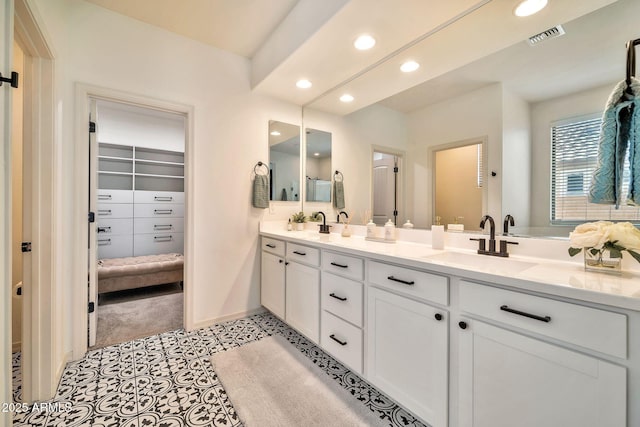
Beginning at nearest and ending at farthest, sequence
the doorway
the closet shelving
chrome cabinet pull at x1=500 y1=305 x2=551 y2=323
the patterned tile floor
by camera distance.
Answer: chrome cabinet pull at x1=500 y1=305 x2=551 y2=323 → the patterned tile floor → the doorway → the closet shelving

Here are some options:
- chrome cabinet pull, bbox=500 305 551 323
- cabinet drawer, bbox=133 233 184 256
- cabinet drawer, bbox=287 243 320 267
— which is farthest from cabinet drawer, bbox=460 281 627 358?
cabinet drawer, bbox=133 233 184 256

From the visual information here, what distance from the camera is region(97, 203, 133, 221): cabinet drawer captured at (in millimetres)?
4184

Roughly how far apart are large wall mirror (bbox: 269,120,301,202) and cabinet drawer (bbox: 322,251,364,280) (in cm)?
133

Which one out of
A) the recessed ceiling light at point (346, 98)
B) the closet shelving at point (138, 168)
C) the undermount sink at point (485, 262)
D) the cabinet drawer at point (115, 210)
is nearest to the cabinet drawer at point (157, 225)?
the cabinet drawer at point (115, 210)

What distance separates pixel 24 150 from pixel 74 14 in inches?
50.0

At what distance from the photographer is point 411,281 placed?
1356 millimetres

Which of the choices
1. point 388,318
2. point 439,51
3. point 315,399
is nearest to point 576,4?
point 439,51

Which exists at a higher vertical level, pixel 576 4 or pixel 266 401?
pixel 576 4

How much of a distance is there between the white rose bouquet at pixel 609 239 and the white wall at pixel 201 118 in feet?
8.30

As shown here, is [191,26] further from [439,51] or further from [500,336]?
[500,336]

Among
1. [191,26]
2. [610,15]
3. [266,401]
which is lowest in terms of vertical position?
[266,401]

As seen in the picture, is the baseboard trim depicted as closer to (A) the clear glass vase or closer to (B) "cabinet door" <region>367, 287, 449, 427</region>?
(B) "cabinet door" <region>367, 287, 449, 427</region>

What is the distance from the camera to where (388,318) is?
1.47 meters

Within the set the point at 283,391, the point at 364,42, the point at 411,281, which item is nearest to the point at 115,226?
the point at 283,391
